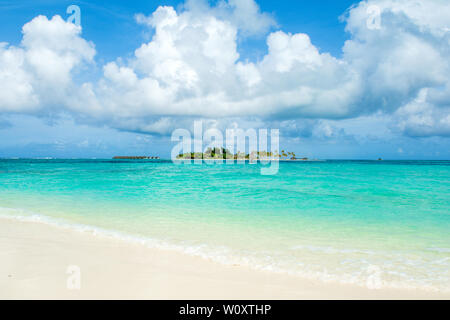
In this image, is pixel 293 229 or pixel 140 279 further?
pixel 293 229

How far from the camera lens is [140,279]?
15.1 ft

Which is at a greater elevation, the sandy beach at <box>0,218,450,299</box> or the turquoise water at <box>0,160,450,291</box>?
A: the sandy beach at <box>0,218,450,299</box>

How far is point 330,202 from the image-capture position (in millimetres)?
13953

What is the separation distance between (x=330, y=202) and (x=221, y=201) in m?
5.78

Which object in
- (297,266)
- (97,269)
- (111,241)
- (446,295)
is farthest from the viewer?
(111,241)

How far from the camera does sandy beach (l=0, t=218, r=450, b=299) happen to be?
4145 mm

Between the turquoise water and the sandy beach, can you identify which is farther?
the turquoise water

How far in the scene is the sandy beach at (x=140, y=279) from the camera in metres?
4.14

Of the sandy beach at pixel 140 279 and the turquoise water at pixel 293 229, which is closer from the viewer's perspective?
the sandy beach at pixel 140 279

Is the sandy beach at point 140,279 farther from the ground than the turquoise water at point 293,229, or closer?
farther from the ground

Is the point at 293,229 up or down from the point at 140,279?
down
